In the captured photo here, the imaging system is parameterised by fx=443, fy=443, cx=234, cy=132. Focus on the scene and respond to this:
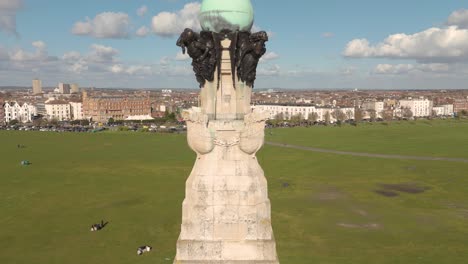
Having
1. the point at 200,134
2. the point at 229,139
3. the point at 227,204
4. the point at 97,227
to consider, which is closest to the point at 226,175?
the point at 227,204

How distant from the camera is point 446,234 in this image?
166 ft

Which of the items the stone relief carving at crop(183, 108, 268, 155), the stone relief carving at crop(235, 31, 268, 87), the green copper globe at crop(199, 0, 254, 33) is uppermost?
the green copper globe at crop(199, 0, 254, 33)

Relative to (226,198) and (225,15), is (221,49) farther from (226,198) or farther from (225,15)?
(226,198)

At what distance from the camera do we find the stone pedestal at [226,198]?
1319cm

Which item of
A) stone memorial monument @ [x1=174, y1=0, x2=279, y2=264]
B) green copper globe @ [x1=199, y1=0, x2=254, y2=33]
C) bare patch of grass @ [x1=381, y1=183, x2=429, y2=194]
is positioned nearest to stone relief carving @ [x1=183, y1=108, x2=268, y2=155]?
stone memorial monument @ [x1=174, y1=0, x2=279, y2=264]

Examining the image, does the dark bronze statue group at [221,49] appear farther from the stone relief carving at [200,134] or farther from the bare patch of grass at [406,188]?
the bare patch of grass at [406,188]

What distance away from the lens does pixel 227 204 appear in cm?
1323

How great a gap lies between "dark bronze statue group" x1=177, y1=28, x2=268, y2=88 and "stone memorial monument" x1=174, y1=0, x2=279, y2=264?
3cm

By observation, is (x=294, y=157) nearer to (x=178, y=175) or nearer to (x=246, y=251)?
A: (x=178, y=175)

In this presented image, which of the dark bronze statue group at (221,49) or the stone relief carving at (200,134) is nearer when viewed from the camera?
the dark bronze statue group at (221,49)

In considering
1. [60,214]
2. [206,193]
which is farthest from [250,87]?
[60,214]

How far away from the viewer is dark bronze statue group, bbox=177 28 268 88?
1296cm

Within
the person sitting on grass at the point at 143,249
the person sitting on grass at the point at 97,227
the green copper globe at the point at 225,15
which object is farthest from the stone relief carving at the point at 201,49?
the person sitting on grass at the point at 97,227

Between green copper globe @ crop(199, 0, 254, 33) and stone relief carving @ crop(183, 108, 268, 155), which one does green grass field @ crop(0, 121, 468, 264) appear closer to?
stone relief carving @ crop(183, 108, 268, 155)
